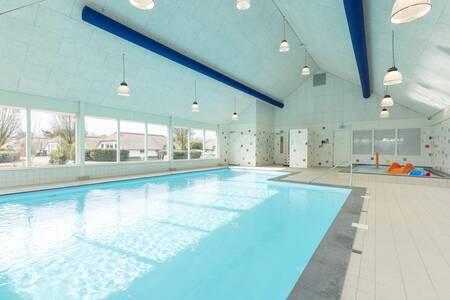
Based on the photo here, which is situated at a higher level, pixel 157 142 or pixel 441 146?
pixel 157 142

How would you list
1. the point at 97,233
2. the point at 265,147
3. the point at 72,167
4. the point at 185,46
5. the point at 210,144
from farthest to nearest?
1. the point at 210,144
2. the point at 265,147
3. the point at 72,167
4. the point at 185,46
5. the point at 97,233

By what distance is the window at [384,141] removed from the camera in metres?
9.67

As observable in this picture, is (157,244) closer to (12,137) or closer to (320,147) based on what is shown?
(12,137)

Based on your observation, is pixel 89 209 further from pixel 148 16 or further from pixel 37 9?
pixel 148 16

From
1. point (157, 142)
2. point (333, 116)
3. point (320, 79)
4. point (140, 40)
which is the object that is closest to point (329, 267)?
point (140, 40)

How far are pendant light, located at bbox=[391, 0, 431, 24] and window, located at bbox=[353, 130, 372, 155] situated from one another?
9.67 metres

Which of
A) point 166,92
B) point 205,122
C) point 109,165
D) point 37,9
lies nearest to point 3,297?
point 37,9

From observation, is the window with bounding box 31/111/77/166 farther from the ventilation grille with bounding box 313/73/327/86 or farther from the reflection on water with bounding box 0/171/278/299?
the ventilation grille with bounding box 313/73/327/86

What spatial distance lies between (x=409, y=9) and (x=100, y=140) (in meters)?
8.04

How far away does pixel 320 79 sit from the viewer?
438 inches

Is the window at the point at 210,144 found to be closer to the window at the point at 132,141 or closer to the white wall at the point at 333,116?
the white wall at the point at 333,116

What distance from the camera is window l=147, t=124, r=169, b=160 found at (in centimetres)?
900

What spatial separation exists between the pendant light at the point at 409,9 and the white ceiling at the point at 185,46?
1.52 m

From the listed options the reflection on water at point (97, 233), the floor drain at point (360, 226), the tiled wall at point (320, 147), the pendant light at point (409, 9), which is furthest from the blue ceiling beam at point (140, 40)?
the tiled wall at point (320, 147)
